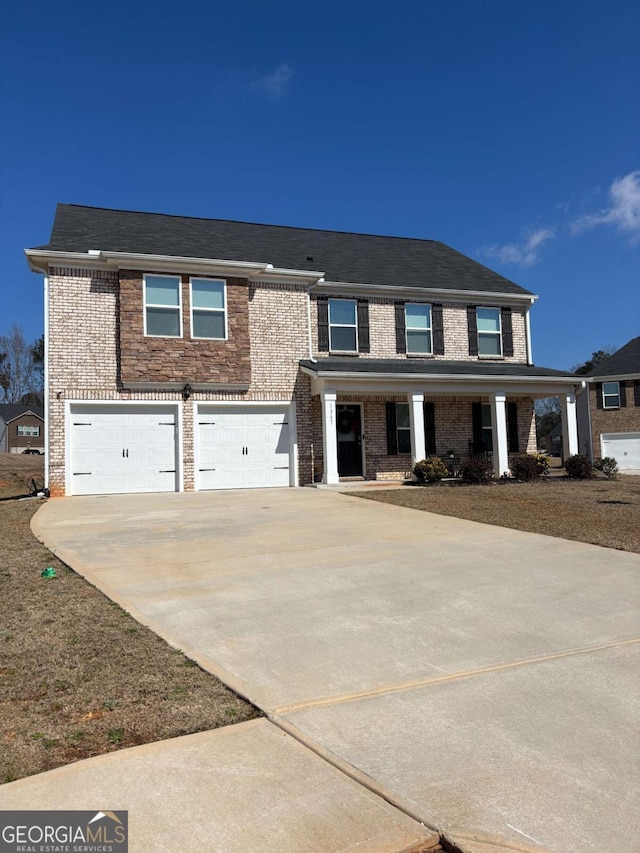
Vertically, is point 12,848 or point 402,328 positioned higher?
point 402,328

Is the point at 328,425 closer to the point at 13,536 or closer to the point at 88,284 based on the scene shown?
the point at 88,284

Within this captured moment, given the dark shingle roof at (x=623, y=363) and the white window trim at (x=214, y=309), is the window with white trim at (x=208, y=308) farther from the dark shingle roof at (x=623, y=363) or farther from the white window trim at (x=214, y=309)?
the dark shingle roof at (x=623, y=363)

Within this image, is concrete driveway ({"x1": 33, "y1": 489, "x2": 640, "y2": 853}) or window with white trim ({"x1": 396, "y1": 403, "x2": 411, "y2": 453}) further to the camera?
window with white trim ({"x1": 396, "y1": 403, "x2": 411, "y2": 453})

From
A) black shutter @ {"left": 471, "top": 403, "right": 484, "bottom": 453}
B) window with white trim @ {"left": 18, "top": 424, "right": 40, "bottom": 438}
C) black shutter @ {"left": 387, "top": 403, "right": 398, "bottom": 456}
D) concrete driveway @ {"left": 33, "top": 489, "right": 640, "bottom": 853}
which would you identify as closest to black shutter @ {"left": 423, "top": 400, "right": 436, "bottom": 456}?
black shutter @ {"left": 387, "top": 403, "right": 398, "bottom": 456}

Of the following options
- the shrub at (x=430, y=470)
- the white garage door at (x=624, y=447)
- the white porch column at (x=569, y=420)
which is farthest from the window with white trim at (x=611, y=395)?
the shrub at (x=430, y=470)

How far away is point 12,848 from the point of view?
2451mm

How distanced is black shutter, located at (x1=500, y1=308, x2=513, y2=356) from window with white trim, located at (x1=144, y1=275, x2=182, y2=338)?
10.4m

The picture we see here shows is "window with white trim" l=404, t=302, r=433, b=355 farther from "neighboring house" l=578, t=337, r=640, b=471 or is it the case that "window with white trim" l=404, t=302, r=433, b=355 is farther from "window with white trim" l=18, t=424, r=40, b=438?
"window with white trim" l=18, t=424, r=40, b=438

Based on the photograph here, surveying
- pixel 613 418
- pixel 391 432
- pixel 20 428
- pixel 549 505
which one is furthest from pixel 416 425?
pixel 20 428

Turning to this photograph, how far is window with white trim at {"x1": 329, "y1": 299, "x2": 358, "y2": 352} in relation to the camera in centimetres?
1889

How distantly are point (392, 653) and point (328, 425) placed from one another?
12.6m

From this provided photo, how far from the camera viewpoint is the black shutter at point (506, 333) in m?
20.9

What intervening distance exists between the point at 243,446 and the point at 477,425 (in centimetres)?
745

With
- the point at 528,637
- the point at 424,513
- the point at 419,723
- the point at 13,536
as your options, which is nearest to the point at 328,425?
the point at 424,513
